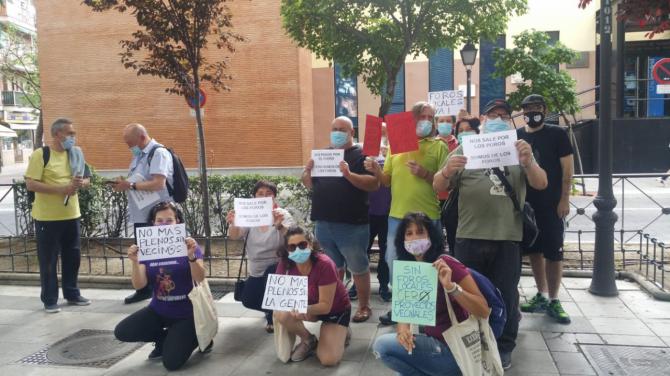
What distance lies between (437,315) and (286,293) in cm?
116

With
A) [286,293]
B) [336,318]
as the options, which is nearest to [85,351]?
Result: [286,293]

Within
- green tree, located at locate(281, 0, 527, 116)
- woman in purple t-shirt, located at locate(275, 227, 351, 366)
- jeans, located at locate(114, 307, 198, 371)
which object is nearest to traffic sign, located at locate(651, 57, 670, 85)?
green tree, located at locate(281, 0, 527, 116)

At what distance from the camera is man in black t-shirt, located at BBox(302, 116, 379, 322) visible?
4887 millimetres

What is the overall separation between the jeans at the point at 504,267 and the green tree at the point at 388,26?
14.1 feet

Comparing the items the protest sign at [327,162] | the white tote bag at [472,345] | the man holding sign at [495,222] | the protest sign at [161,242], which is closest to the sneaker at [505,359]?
the man holding sign at [495,222]

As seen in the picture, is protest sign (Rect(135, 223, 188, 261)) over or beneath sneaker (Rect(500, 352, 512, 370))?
over

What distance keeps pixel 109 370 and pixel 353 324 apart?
205cm

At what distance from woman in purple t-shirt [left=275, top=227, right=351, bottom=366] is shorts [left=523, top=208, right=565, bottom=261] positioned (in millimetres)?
1786

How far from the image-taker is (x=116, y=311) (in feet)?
18.5

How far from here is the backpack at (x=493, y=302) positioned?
3.24 m

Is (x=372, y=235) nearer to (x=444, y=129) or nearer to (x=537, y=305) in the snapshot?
(x=444, y=129)

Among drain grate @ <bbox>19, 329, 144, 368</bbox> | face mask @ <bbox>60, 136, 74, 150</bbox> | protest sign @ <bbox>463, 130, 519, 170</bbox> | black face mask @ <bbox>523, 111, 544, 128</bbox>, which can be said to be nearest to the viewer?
protest sign @ <bbox>463, 130, 519, 170</bbox>

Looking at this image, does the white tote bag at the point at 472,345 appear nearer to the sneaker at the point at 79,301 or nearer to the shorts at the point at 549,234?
the shorts at the point at 549,234

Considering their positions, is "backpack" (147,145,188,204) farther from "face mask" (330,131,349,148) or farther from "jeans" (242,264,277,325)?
"face mask" (330,131,349,148)
